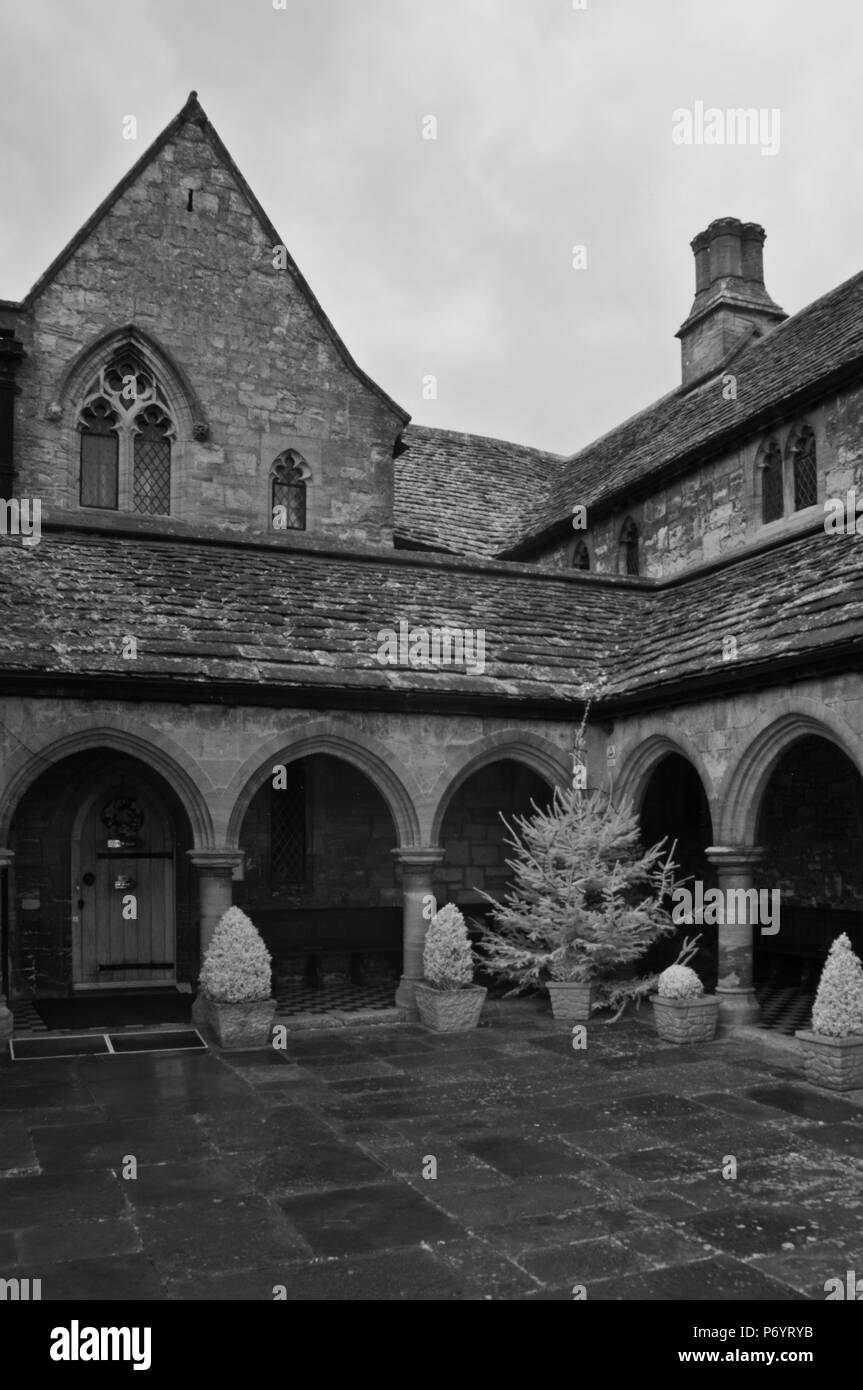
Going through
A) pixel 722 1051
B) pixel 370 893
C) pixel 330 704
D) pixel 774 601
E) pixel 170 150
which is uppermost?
pixel 170 150

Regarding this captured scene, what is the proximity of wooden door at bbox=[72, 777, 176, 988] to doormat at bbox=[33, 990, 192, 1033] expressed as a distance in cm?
40

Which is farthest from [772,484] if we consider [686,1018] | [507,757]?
[686,1018]

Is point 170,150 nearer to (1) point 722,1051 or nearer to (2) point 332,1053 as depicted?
(2) point 332,1053

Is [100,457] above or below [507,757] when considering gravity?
above

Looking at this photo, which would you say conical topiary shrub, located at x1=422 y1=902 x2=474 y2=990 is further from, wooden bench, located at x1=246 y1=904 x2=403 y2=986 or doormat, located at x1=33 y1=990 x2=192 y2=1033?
wooden bench, located at x1=246 y1=904 x2=403 y2=986

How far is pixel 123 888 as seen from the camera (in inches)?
544

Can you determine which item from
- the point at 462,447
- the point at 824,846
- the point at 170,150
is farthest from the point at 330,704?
the point at 462,447

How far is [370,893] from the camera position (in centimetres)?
1484

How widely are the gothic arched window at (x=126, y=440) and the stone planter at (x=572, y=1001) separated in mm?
9003

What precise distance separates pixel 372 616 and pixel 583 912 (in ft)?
13.3

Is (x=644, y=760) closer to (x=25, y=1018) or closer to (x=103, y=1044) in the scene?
(x=103, y=1044)

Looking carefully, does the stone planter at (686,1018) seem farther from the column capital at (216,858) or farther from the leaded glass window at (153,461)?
the leaded glass window at (153,461)

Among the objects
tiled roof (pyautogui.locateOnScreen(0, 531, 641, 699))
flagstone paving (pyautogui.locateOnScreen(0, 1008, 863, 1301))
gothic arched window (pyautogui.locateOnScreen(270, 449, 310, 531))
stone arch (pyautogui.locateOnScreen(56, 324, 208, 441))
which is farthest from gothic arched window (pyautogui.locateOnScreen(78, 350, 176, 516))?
flagstone paving (pyautogui.locateOnScreen(0, 1008, 863, 1301))

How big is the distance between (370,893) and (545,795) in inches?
104
